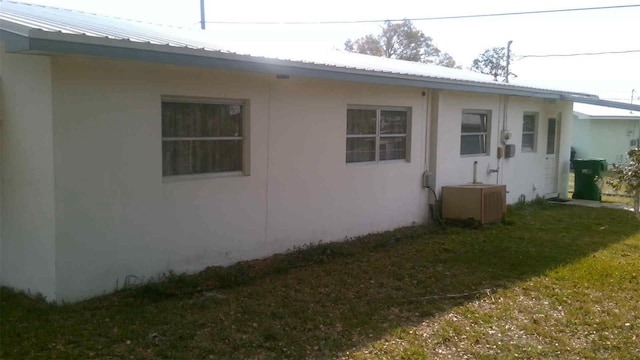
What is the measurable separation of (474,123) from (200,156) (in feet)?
22.8

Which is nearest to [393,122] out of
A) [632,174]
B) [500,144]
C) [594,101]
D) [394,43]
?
[632,174]

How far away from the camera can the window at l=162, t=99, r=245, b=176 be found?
21.2 feet

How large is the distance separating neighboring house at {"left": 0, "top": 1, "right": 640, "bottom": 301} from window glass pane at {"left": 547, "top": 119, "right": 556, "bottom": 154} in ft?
18.9

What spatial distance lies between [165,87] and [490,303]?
4120mm

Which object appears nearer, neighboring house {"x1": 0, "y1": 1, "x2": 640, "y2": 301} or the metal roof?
the metal roof

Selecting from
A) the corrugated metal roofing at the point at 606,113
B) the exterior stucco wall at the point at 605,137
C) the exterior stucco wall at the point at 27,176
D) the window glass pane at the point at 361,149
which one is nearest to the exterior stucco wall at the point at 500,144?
the window glass pane at the point at 361,149

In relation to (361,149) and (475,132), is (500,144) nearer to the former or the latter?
(475,132)

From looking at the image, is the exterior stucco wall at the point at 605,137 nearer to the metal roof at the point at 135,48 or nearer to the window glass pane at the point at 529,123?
the window glass pane at the point at 529,123

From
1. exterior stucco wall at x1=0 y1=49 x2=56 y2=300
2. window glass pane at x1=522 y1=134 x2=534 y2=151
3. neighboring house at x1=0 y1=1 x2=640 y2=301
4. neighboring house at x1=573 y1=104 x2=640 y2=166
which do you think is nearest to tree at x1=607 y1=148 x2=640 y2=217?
neighboring house at x1=0 y1=1 x2=640 y2=301

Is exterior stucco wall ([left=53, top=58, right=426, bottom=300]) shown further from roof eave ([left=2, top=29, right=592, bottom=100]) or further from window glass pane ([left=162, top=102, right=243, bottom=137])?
roof eave ([left=2, top=29, right=592, bottom=100])

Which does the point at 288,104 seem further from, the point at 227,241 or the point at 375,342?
the point at 375,342

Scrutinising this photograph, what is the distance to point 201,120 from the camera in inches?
268

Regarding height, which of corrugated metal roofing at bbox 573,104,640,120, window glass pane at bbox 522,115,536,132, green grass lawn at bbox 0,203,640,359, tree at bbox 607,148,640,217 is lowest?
green grass lawn at bbox 0,203,640,359

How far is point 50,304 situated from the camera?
17.9ft
